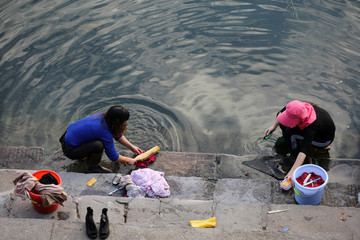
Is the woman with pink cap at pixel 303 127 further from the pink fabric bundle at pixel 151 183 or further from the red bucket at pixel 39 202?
the red bucket at pixel 39 202

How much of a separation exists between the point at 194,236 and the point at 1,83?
6617 mm

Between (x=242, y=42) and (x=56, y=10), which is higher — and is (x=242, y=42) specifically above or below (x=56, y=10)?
below


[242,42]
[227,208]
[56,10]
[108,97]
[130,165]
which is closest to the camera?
[227,208]

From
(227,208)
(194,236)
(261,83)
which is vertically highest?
(194,236)

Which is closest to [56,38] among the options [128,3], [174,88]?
[128,3]

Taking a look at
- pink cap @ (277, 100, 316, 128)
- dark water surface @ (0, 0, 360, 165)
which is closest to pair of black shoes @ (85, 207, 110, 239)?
pink cap @ (277, 100, 316, 128)

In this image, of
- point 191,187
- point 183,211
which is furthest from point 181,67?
point 183,211

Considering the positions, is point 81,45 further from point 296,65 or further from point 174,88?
point 296,65

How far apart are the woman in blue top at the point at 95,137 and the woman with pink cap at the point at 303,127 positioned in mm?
2258

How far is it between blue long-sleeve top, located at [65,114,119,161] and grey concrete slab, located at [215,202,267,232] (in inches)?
73.3

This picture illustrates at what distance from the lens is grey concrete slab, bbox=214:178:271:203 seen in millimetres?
5207

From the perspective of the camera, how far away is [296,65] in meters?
8.78

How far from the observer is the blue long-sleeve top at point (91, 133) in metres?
5.59

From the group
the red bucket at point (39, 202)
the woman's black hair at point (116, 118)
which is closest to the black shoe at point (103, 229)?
the red bucket at point (39, 202)
